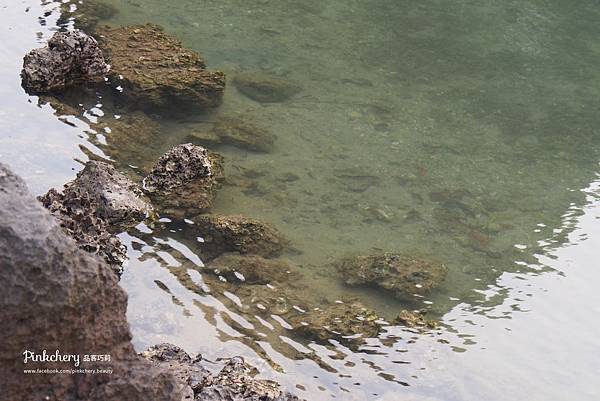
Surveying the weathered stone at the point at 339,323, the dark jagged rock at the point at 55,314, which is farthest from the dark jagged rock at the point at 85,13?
the dark jagged rock at the point at 55,314

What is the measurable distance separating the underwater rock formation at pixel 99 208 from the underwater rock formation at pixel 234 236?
77 cm

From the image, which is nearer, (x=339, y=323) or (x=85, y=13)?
(x=339, y=323)

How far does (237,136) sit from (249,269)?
328cm

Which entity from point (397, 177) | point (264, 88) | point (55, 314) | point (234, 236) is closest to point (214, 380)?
point (55, 314)

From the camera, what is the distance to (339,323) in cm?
750

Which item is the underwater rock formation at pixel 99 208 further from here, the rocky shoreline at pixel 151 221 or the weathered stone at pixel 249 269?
the weathered stone at pixel 249 269

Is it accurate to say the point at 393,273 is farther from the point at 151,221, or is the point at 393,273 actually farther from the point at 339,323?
the point at 151,221

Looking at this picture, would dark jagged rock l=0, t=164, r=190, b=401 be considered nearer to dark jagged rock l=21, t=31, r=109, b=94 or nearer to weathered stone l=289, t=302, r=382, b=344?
weathered stone l=289, t=302, r=382, b=344

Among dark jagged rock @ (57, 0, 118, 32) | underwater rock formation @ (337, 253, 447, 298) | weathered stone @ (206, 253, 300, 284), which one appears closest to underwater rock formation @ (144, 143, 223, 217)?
weathered stone @ (206, 253, 300, 284)

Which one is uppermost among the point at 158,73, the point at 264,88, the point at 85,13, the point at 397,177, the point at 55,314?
the point at 55,314

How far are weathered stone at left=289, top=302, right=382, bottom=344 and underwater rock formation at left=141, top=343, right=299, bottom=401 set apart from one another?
3.80 ft

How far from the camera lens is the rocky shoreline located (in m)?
4.02

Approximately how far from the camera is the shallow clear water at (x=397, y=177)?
7.32 meters

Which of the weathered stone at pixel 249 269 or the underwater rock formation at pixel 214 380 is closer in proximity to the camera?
the underwater rock formation at pixel 214 380
